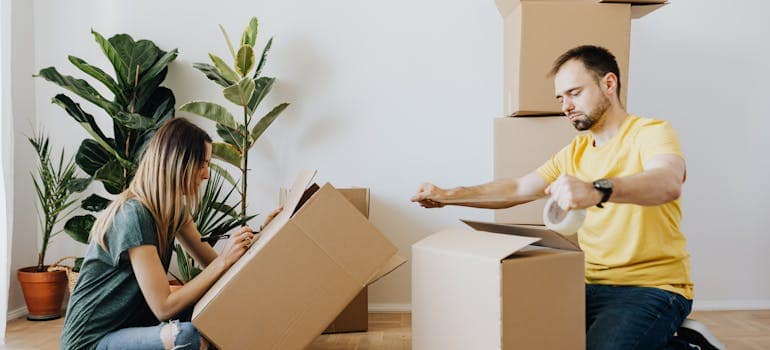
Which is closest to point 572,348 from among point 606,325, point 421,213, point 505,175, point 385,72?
point 606,325

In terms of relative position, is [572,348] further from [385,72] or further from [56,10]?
[56,10]

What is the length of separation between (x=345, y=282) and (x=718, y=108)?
2.43 meters

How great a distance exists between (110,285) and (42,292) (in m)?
1.69

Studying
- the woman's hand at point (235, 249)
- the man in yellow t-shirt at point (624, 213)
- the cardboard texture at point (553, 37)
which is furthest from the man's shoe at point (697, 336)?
the woman's hand at point (235, 249)

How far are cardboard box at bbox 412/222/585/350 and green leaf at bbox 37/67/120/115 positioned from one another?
1.97 m

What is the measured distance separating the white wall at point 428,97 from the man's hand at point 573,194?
1.93 meters

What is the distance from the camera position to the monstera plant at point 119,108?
271 cm

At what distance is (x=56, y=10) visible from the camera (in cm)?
310

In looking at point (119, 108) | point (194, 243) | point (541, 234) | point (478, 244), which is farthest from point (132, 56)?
point (541, 234)

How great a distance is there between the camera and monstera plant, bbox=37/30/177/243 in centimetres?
271

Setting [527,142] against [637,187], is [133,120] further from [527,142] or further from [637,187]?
[637,187]

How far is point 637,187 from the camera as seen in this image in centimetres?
120

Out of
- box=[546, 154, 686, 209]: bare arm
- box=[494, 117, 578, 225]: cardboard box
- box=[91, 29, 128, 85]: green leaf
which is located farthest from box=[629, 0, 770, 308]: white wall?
box=[91, 29, 128, 85]: green leaf

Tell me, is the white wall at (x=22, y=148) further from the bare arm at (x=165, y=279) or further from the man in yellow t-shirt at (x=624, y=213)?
the man in yellow t-shirt at (x=624, y=213)
